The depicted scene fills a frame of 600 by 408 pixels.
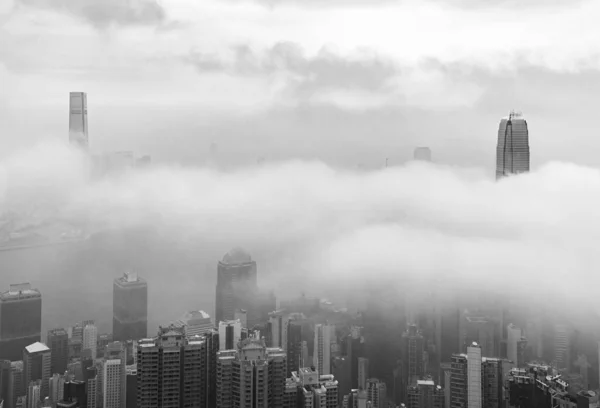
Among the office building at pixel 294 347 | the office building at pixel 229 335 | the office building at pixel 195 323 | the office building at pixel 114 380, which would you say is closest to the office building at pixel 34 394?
the office building at pixel 114 380

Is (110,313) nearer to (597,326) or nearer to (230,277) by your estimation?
(230,277)

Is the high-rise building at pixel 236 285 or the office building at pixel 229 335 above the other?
the high-rise building at pixel 236 285

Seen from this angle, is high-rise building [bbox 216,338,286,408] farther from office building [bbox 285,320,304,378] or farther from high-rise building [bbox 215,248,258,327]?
high-rise building [bbox 215,248,258,327]

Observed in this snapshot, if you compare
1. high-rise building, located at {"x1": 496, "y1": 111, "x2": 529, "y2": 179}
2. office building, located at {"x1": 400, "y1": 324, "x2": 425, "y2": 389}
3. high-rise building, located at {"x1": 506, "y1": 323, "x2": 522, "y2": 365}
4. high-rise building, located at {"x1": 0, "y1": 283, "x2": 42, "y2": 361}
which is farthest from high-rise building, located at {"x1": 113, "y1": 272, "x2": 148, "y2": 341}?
high-rise building, located at {"x1": 496, "y1": 111, "x2": 529, "y2": 179}

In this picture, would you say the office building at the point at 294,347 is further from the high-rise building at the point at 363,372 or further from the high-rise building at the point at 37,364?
the high-rise building at the point at 37,364

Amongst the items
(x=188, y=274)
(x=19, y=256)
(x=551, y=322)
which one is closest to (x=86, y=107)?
(x=19, y=256)

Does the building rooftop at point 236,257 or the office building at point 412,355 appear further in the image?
the building rooftop at point 236,257
